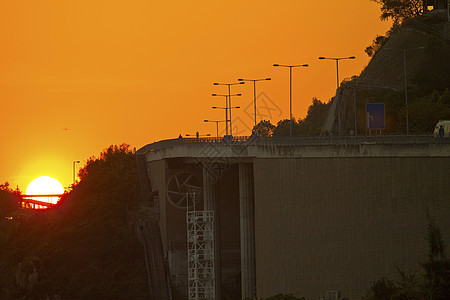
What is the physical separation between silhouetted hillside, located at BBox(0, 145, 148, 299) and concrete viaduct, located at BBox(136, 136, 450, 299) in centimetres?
878

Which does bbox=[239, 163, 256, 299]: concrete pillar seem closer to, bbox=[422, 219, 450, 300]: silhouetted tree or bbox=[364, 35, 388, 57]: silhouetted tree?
bbox=[422, 219, 450, 300]: silhouetted tree

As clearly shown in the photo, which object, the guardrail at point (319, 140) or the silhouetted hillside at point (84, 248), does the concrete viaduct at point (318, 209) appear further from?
the silhouetted hillside at point (84, 248)

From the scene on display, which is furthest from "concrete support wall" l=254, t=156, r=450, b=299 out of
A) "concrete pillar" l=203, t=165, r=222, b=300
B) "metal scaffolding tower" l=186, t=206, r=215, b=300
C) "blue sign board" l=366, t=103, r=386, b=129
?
"concrete pillar" l=203, t=165, r=222, b=300

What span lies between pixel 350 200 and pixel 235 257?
3463 centimetres

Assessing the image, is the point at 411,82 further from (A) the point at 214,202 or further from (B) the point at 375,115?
(B) the point at 375,115

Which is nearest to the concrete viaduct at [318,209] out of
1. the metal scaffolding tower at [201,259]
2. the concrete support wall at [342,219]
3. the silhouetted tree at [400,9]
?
the concrete support wall at [342,219]

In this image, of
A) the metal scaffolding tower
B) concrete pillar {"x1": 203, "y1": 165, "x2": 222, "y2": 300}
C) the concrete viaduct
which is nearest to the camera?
the concrete viaduct

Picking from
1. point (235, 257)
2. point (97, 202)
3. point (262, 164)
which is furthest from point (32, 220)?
point (262, 164)

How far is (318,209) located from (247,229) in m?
19.9

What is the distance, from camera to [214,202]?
124 m

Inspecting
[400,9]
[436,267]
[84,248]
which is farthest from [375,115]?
[400,9]

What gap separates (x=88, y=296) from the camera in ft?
416

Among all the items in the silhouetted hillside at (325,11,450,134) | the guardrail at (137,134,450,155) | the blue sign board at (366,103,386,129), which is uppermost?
the silhouetted hillside at (325,11,450,134)

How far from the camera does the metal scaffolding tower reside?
118 m
